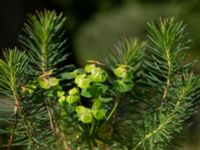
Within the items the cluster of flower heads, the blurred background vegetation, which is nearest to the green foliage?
the cluster of flower heads

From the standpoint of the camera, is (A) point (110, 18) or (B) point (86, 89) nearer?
(B) point (86, 89)

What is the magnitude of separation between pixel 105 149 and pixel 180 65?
0.20 meters

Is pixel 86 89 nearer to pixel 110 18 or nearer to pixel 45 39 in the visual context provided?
pixel 45 39

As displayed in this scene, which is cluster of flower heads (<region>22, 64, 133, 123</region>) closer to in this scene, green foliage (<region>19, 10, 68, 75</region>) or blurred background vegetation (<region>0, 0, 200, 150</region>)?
green foliage (<region>19, 10, 68, 75</region>)

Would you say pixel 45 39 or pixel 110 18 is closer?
pixel 45 39

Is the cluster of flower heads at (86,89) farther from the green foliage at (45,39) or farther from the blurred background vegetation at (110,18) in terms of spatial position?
the blurred background vegetation at (110,18)

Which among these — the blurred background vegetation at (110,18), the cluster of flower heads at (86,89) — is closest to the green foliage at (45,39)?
the cluster of flower heads at (86,89)

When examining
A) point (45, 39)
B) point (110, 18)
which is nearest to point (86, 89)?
point (45, 39)

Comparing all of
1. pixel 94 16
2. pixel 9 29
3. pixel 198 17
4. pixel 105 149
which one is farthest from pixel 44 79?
pixel 94 16

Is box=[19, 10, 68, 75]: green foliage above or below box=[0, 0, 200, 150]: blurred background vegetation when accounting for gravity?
below

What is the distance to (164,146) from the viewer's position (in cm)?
111

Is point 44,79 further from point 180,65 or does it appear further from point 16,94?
point 180,65

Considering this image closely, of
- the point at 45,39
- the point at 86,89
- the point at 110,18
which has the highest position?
the point at 110,18

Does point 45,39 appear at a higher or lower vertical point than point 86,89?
higher
